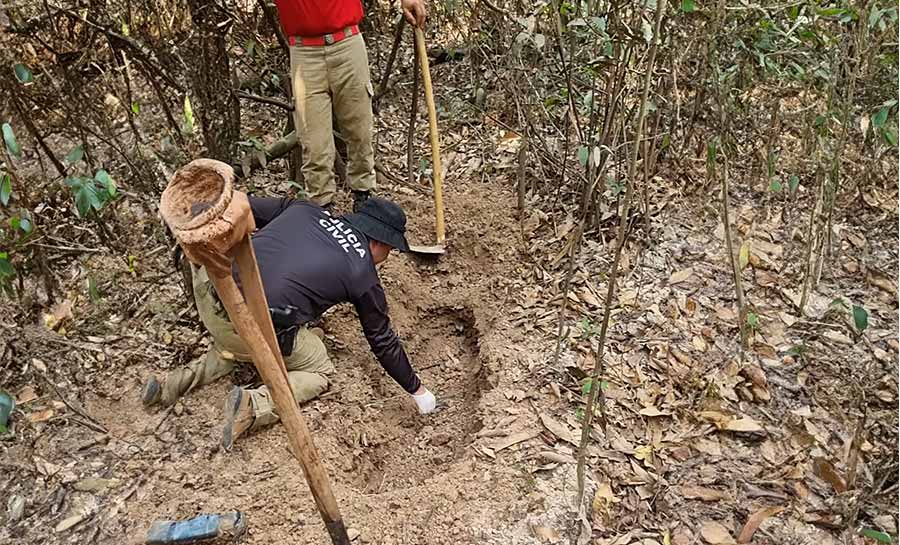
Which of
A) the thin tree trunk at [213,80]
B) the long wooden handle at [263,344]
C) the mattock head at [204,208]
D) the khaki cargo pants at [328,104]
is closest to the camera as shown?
the mattock head at [204,208]

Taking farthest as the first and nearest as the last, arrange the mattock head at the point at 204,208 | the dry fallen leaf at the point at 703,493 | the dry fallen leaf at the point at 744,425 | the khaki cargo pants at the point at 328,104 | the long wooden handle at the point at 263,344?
the khaki cargo pants at the point at 328,104 < the dry fallen leaf at the point at 744,425 < the dry fallen leaf at the point at 703,493 < the long wooden handle at the point at 263,344 < the mattock head at the point at 204,208

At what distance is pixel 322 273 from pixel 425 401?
74 cm

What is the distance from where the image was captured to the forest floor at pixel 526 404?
2.40 metres

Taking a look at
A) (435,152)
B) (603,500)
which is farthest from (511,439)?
(435,152)

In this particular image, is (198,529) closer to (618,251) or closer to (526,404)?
(526,404)

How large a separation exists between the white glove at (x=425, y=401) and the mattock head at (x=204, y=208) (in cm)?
180

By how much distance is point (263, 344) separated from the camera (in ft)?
5.13

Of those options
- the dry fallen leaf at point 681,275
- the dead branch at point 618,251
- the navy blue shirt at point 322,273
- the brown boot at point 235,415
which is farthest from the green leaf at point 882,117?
the brown boot at point 235,415

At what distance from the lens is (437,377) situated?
3385 mm

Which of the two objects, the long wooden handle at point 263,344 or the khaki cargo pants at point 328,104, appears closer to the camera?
the long wooden handle at point 263,344

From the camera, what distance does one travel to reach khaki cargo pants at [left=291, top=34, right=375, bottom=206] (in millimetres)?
3619

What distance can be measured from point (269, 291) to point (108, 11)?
1.39 meters

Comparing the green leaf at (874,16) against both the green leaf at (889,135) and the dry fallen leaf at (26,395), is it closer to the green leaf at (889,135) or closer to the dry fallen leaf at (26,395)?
the green leaf at (889,135)

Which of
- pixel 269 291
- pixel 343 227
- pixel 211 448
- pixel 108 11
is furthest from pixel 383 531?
pixel 108 11
